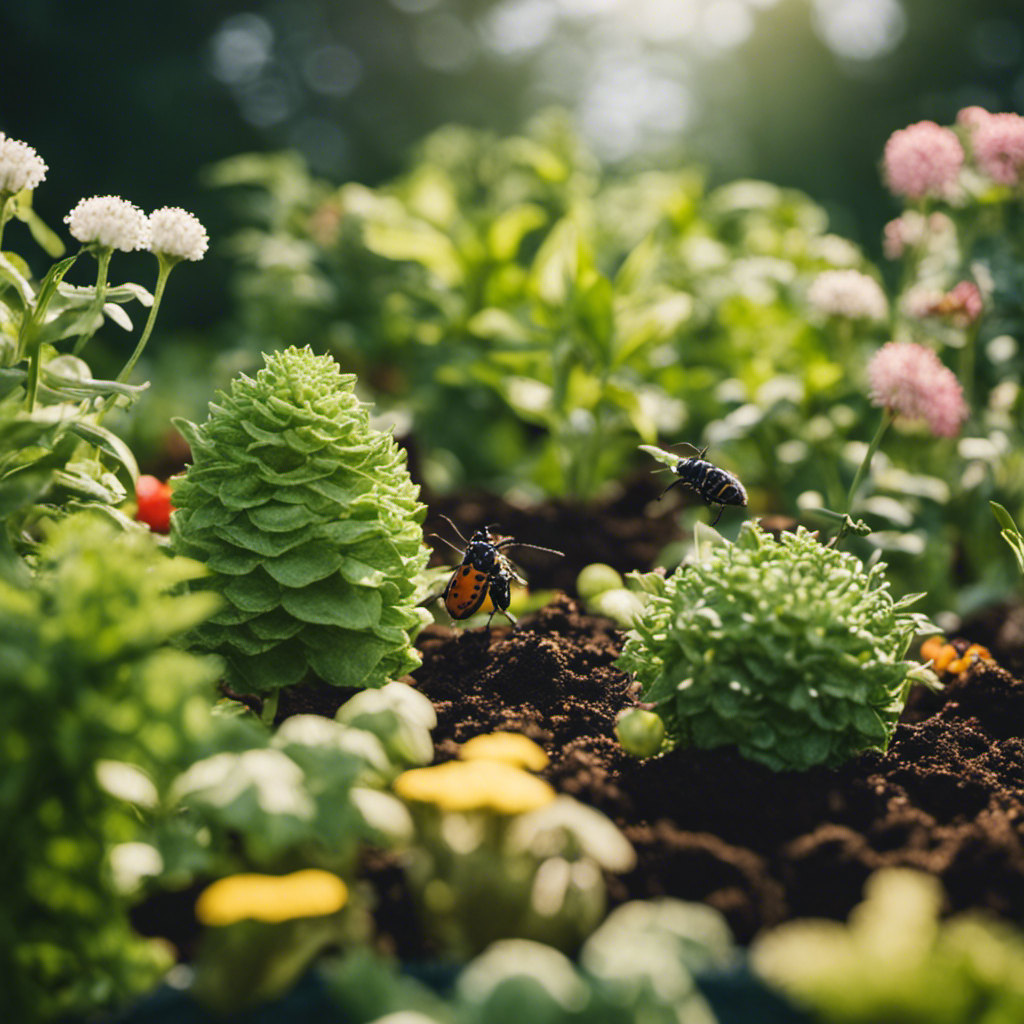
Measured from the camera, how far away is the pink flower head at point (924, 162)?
7.64 ft

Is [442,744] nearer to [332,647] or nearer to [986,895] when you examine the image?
[332,647]

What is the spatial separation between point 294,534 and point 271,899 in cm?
75

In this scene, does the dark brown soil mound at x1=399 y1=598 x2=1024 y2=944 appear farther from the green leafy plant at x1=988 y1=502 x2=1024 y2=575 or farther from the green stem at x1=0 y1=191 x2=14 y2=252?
the green stem at x1=0 y1=191 x2=14 y2=252

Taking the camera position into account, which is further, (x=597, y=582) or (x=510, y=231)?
(x=510, y=231)

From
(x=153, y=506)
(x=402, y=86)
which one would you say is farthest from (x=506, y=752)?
(x=402, y=86)

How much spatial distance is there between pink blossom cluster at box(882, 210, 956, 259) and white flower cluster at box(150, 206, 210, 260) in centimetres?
191

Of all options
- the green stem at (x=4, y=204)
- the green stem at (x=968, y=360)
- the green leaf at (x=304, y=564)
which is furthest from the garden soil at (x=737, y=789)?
the green stem at (x=4, y=204)

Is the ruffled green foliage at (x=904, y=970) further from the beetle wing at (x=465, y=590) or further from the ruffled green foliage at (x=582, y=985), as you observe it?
the beetle wing at (x=465, y=590)

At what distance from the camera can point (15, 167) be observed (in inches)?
57.1

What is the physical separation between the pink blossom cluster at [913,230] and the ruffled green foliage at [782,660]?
1450 millimetres

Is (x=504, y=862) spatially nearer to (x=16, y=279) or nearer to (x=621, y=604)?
(x=621, y=604)

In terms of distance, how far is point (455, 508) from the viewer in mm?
2740

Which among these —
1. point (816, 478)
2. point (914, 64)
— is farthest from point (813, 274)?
point (914, 64)

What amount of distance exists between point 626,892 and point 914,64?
7.66 meters
